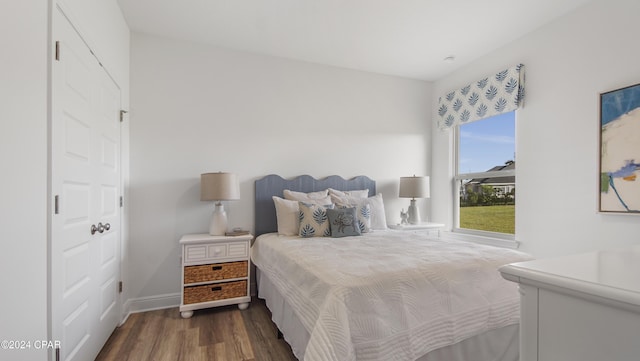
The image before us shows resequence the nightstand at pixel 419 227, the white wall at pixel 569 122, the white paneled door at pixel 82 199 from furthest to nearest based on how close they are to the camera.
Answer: the nightstand at pixel 419 227 < the white wall at pixel 569 122 < the white paneled door at pixel 82 199

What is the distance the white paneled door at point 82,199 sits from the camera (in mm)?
1437

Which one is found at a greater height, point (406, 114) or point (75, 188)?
point (406, 114)

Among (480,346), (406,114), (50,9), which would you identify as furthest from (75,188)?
(406,114)

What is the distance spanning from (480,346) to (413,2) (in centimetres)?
255

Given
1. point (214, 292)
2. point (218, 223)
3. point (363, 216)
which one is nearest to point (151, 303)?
point (214, 292)

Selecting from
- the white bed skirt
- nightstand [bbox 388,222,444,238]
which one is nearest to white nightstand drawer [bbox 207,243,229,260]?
the white bed skirt

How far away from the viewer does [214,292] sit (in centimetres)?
266

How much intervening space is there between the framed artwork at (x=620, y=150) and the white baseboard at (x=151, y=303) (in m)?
3.88

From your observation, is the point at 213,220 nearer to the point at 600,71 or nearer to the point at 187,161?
the point at 187,161

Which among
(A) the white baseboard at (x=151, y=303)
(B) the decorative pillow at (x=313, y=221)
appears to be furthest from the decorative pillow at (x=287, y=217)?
(A) the white baseboard at (x=151, y=303)

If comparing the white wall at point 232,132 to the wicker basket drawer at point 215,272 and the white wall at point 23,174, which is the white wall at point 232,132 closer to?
the wicker basket drawer at point 215,272

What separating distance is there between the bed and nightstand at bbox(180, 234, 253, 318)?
60 centimetres

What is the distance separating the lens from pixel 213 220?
286cm

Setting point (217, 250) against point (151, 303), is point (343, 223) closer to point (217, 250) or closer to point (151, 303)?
point (217, 250)
